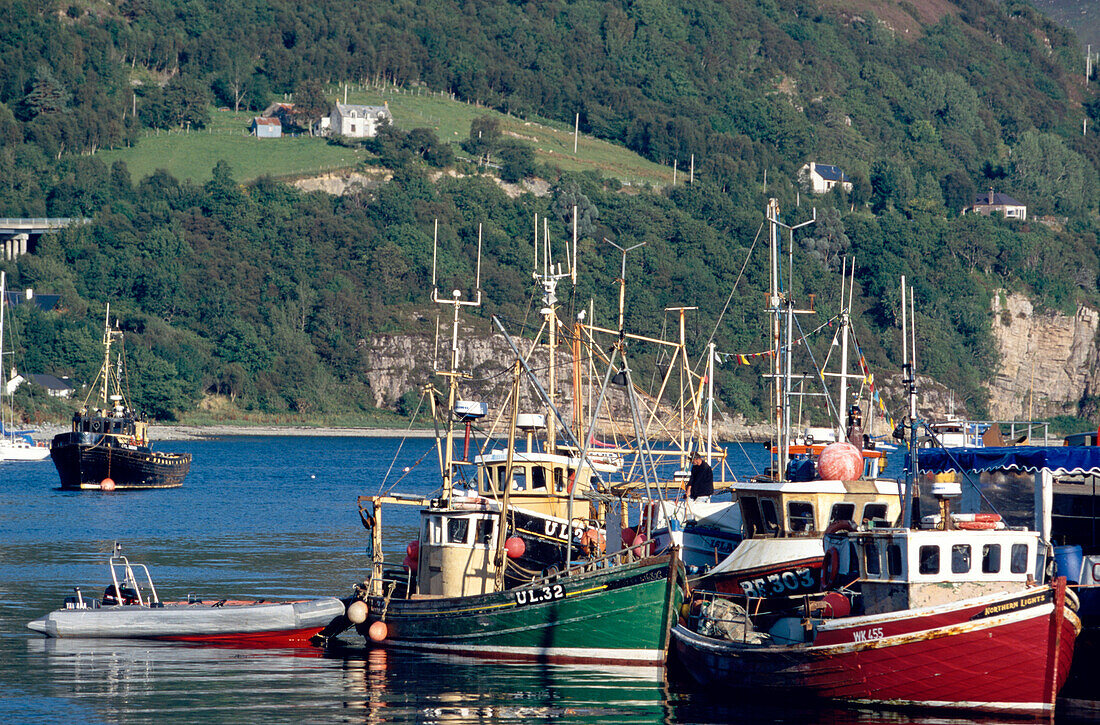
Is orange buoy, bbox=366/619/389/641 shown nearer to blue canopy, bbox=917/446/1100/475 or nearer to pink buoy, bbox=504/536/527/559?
pink buoy, bbox=504/536/527/559

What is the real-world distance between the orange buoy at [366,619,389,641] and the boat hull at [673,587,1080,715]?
12944 mm

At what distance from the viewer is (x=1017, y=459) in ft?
122

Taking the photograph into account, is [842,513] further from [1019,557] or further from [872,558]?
[1019,557]

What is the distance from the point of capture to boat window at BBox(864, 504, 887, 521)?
39.6m

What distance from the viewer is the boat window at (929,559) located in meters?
32.2

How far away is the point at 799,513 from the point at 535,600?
7414mm

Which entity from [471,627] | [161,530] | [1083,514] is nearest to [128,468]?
[161,530]

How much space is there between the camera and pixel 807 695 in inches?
1312

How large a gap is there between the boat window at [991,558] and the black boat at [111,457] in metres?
82.9

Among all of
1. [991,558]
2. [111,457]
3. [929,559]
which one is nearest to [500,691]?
[929,559]

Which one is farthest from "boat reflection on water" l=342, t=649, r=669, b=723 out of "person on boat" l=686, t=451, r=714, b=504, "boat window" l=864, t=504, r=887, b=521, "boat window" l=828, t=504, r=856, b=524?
"person on boat" l=686, t=451, r=714, b=504

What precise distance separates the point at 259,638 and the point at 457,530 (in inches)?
258

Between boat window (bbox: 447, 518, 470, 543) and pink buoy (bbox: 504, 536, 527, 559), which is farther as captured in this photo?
pink buoy (bbox: 504, 536, 527, 559)

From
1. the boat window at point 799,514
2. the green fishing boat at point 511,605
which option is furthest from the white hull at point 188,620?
the boat window at point 799,514
